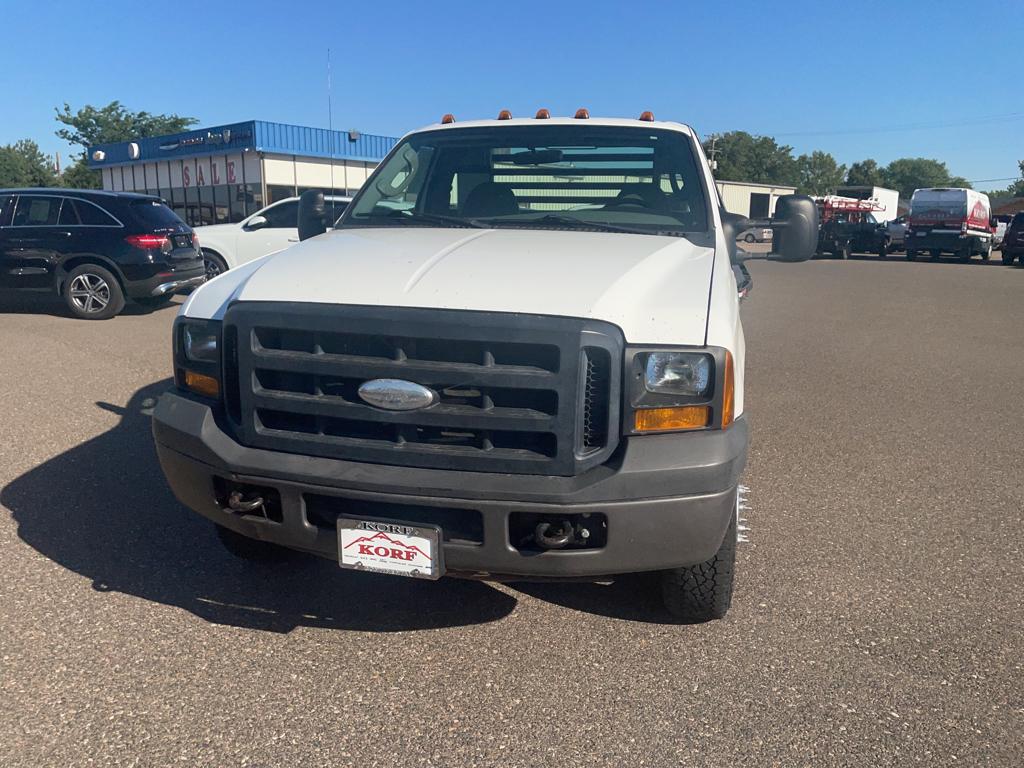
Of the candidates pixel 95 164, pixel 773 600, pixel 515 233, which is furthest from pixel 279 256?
pixel 95 164

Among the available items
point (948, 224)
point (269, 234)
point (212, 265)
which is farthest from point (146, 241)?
Answer: point (948, 224)

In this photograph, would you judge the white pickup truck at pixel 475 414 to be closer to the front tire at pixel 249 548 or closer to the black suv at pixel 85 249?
the front tire at pixel 249 548

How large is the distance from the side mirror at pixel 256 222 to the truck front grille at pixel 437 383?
1099 cm

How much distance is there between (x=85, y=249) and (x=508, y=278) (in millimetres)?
9584

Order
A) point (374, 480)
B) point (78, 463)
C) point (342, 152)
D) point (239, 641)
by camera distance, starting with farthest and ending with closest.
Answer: point (342, 152), point (78, 463), point (239, 641), point (374, 480)

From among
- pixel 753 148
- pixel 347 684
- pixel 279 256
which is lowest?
pixel 347 684

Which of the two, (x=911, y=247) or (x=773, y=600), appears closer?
(x=773, y=600)

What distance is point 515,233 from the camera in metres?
3.66

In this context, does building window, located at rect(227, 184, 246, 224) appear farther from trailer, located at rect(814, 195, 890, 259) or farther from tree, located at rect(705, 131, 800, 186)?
tree, located at rect(705, 131, 800, 186)

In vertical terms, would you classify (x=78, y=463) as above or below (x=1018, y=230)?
below

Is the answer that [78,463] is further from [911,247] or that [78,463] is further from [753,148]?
[753,148]

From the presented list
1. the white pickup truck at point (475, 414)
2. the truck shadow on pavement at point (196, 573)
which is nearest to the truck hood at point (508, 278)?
the white pickup truck at point (475, 414)

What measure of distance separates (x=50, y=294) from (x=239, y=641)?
9.38 metres

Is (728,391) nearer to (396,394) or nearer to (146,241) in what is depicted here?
(396,394)
